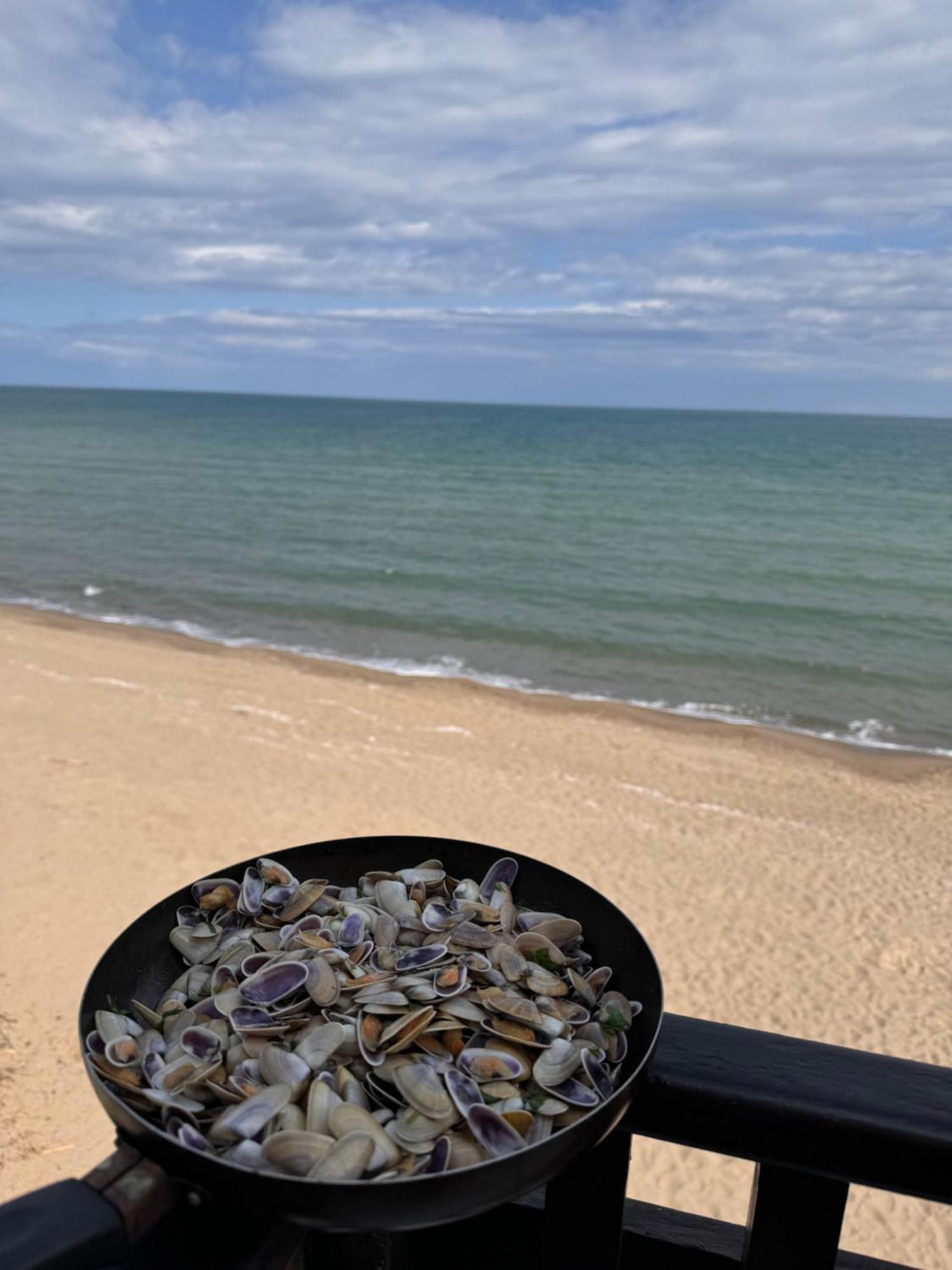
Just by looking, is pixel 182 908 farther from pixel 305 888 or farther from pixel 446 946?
pixel 446 946

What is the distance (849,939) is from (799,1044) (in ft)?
20.0

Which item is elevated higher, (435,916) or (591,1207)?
(435,916)

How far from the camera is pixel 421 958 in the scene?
3.61 feet

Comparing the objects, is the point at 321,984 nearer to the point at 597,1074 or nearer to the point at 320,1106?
the point at 320,1106

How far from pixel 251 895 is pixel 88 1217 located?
1.58ft

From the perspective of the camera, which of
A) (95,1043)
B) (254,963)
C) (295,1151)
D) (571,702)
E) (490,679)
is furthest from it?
(490,679)

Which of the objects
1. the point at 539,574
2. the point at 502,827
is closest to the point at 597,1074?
the point at 502,827

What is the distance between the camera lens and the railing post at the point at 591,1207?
113cm

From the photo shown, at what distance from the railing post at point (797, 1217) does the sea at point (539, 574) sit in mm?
10821

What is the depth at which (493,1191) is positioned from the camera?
83 cm

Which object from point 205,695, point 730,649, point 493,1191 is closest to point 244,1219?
point 493,1191

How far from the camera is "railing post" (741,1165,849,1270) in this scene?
1087 mm

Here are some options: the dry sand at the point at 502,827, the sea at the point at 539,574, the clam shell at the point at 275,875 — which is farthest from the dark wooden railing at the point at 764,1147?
the sea at the point at 539,574

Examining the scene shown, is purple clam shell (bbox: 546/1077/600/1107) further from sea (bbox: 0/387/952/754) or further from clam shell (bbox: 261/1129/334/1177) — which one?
sea (bbox: 0/387/952/754)
